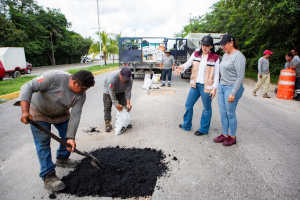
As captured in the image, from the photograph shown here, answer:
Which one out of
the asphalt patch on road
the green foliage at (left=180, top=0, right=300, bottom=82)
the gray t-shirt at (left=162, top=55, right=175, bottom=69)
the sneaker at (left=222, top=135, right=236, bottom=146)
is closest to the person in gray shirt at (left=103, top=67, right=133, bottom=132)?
the asphalt patch on road

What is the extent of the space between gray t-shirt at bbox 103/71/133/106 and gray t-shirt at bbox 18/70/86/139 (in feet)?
4.73

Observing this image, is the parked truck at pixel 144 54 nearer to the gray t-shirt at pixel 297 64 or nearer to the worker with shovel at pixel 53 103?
the gray t-shirt at pixel 297 64

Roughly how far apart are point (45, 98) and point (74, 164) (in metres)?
1.14

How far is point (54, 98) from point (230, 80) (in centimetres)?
271

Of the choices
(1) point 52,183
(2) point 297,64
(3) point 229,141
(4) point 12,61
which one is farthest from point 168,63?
(4) point 12,61

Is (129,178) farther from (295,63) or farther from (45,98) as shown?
(295,63)

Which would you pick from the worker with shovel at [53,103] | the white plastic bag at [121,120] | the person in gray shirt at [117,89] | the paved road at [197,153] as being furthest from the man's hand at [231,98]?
the worker with shovel at [53,103]

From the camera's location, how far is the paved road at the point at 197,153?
95.7 inches

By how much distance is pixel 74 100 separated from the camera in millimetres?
2490

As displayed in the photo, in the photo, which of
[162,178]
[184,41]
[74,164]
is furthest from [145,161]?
[184,41]

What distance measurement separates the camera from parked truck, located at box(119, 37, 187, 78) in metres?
12.1

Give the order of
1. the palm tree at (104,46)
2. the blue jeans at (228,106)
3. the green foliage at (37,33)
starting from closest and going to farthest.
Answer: the blue jeans at (228,106), the green foliage at (37,33), the palm tree at (104,46)

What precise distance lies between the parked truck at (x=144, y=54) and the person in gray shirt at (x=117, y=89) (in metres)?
7.70

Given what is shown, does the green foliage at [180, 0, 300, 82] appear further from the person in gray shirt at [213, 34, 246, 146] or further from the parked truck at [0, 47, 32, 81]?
the parked truck at [0, 47, 32, 81]
